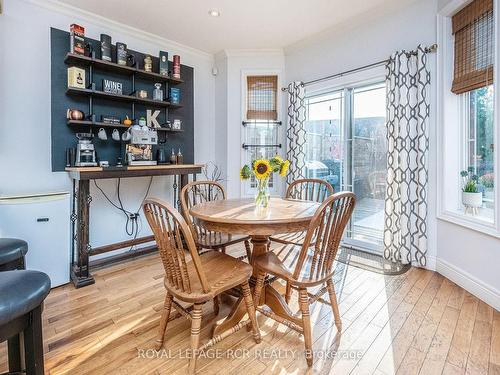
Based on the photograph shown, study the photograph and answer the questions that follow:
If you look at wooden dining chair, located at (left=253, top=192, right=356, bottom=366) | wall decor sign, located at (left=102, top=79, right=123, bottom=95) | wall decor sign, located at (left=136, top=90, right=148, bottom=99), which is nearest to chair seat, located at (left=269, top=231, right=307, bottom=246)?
wooden dining chair, located at (left=253, top=192, right=356, bottom=366)

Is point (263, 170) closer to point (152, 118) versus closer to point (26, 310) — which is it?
point (26, 310)

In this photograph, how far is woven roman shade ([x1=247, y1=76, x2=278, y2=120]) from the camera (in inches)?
158

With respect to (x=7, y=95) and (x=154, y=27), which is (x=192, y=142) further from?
(x=7, y=95)

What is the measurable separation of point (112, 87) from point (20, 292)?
8.27 feet

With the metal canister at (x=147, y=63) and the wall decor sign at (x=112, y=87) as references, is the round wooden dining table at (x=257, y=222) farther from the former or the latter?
the metal canister at (x=147, y=63)

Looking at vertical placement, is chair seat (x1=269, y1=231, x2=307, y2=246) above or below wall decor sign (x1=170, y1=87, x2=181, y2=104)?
below

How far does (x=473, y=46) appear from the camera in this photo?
2342 mm

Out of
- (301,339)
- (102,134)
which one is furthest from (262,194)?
(102,134)

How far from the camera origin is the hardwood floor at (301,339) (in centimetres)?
148

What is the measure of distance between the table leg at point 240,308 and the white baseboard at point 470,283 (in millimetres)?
1722

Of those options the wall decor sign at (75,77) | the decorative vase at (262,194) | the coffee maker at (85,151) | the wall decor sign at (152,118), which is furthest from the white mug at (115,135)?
the decorative vase at (262,194)

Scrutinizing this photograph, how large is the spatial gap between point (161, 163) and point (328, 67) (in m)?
2.44

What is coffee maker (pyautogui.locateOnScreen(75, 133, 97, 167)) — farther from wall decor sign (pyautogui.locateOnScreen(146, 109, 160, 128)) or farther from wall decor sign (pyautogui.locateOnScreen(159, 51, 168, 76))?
wall decor sign (pyautogui.locateOnScreen(159, 51, 168, 76))

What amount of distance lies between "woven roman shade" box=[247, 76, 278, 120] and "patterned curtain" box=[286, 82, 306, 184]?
337mm
